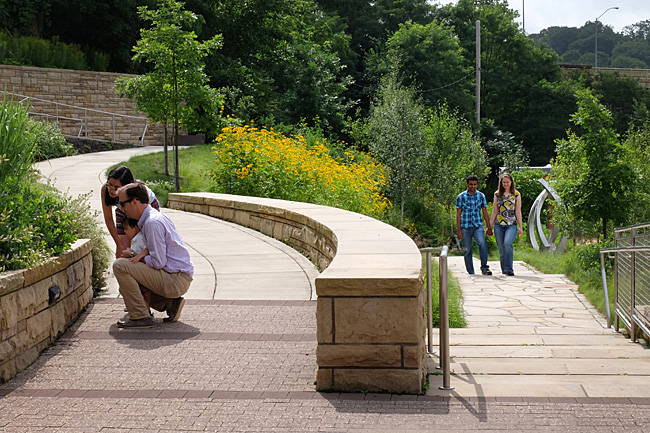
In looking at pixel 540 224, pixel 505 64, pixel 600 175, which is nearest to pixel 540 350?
pixel 600 175

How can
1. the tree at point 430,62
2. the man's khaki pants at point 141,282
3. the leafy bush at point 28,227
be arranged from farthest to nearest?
1. the tree at point 430,62
2. the man's khaki pants at point 141,282
3. the leafy bush at point 28,227

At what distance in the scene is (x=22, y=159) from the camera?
21.8ft

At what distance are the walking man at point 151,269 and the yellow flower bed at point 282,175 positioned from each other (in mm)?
6770

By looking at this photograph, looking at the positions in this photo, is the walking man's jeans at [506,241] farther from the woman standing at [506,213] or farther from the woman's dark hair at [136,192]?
the woman's dark hair at [136,192]

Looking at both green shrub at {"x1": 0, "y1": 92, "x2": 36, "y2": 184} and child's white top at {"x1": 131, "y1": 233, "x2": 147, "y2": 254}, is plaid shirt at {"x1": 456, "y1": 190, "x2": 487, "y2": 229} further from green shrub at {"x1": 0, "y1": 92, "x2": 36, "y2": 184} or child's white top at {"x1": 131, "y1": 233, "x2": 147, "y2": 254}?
green shrub at {"x1": 0, "y1": 92, "x2": 36, "y2": 184}

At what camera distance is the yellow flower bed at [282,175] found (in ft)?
43.8

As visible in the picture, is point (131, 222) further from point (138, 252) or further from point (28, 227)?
point (28, 227)

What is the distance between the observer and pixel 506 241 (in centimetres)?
1127

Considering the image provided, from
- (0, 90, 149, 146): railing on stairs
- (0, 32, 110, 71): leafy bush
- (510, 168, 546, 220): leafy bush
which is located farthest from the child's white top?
(510, 168, 546, 220): leafy bush

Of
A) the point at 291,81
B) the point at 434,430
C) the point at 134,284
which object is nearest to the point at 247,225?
the point at 134,284

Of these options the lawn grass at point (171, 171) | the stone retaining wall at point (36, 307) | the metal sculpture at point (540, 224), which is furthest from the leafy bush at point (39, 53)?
the stone retaining wall at point (36, 307)

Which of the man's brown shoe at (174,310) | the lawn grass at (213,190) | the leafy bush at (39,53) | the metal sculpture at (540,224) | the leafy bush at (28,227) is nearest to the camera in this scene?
the leafy bush at (28,227)

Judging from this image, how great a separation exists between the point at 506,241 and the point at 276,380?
7333 millimetres

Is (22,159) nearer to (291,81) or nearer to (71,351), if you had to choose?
(71,351)
